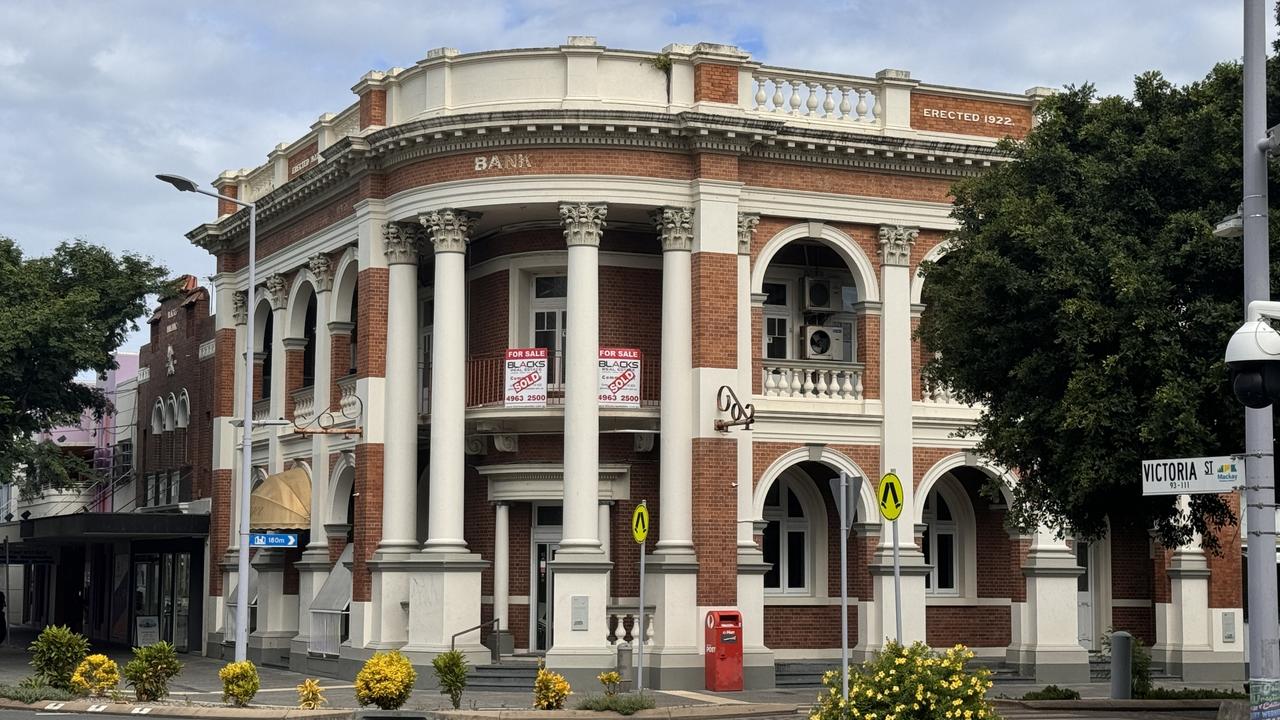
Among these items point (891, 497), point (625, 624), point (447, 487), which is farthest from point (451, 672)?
point (625, 624)

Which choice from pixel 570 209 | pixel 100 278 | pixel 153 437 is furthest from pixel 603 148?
pixel 153 437

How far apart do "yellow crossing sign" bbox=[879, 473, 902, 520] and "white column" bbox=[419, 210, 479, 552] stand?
12.0m

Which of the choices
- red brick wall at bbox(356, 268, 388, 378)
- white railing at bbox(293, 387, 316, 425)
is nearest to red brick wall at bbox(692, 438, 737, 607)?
red brick wall at bbox(356, 268, 388, 378)

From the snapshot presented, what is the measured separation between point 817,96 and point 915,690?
19.1 metres

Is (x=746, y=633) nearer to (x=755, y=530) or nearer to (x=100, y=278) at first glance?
(x=755, y=530)

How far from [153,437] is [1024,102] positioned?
27.4 meters

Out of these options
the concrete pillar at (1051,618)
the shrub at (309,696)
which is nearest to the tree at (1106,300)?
the concrete pillar at (1051,618)

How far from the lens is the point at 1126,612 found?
35.1 m

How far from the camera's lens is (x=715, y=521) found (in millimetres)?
30016

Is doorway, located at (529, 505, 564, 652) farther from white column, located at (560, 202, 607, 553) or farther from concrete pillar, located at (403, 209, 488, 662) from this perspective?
white column, located at (560, 202, 607, 553)

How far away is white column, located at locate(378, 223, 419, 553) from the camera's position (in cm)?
Result: 3162

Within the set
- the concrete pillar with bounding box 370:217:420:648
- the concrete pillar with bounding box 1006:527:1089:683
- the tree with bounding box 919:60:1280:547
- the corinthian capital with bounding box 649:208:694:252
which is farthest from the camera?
the concrete pillar with bounding box 1006:527:1089:683

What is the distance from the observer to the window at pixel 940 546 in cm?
3400

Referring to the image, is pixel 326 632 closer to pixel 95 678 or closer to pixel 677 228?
pixel 95 678
